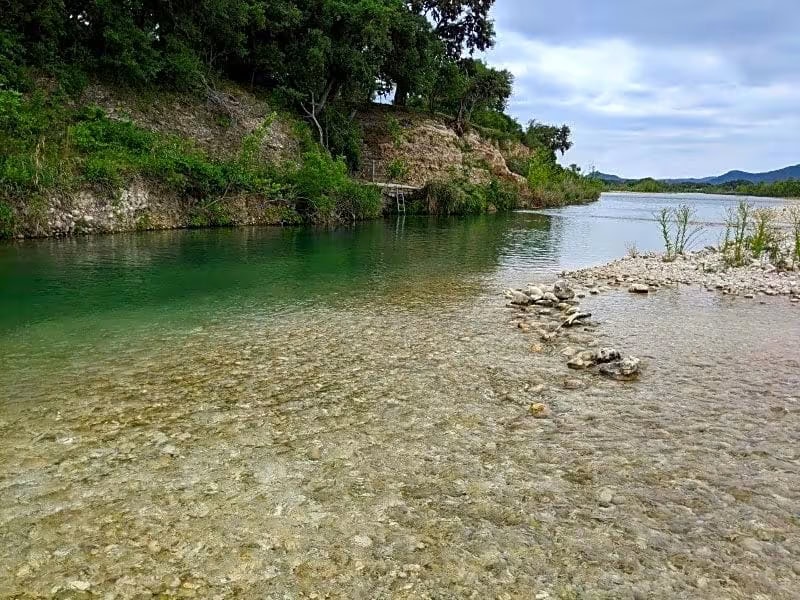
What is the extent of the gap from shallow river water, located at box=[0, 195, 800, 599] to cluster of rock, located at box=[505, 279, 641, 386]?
0.25m

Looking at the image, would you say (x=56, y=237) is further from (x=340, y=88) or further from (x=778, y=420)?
(x=340, y=88)

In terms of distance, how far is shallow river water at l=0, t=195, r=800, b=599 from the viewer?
379 centimetres

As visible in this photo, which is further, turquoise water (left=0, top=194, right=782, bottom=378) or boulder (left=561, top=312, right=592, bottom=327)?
boulder (left=561, top=312, right=592, bottom=327)

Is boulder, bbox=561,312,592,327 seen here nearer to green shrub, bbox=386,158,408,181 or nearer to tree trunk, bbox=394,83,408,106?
green shrub, bbox=386,158,408,181

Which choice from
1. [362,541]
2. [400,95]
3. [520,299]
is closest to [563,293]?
[520,299]

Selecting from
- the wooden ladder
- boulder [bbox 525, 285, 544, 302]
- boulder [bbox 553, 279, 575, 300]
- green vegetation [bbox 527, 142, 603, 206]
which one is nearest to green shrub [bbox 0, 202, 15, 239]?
boulder [bbox 525, 285, 544, 302]

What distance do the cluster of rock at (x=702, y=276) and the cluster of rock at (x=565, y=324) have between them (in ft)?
6.42

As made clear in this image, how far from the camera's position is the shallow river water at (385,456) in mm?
3789

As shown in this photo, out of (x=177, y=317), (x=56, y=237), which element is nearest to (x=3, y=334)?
(x=177, y=317)

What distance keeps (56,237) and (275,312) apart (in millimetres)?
15602

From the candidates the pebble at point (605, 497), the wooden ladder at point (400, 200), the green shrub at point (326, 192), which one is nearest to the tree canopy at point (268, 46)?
the wooden ladder at point (400, 200)

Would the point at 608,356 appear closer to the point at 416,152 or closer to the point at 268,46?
the point at 268,46

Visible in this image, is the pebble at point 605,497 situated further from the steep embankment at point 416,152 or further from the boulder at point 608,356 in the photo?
the steep embankment at point 416,152

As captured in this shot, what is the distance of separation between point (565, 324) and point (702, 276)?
8.11m
